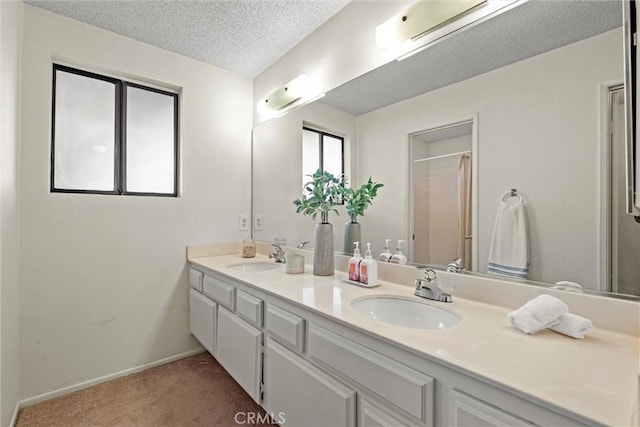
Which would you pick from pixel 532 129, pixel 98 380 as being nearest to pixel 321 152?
pixel 532 129

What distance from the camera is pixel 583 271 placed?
0.96 metres

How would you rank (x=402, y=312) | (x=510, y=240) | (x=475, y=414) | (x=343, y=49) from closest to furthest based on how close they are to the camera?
(x=475, y=414) → (x=510, y=240) → (x=402, y=312) → (x=343, y=49)

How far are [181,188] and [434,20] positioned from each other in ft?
6.49

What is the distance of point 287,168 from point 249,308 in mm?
1159

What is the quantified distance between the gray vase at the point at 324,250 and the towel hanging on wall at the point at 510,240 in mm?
806

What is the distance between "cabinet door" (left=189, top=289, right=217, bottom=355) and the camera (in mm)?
1869

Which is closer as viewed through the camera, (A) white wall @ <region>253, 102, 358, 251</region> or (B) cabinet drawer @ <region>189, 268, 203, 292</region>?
(A) white wall @ <region>253, 102, 358, 251</region>

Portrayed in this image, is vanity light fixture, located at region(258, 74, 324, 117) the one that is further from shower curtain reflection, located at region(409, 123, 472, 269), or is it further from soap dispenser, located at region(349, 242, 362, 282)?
soap dispenser, located at region(349, 242, 362, 282)

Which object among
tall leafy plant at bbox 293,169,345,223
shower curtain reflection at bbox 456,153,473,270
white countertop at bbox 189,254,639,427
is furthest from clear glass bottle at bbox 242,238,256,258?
shower curtain reflection at bbox 456,153,473,270

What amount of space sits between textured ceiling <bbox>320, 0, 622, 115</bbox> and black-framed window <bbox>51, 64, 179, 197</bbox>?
160cm

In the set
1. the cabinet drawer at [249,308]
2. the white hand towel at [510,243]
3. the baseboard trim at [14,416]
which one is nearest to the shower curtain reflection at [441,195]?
the white hand towel at [510,243]

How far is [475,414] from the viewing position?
66 cm

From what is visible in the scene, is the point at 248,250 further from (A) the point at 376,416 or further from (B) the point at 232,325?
(A) the point at 376,416

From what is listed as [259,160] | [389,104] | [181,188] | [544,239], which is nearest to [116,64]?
[181,188]
